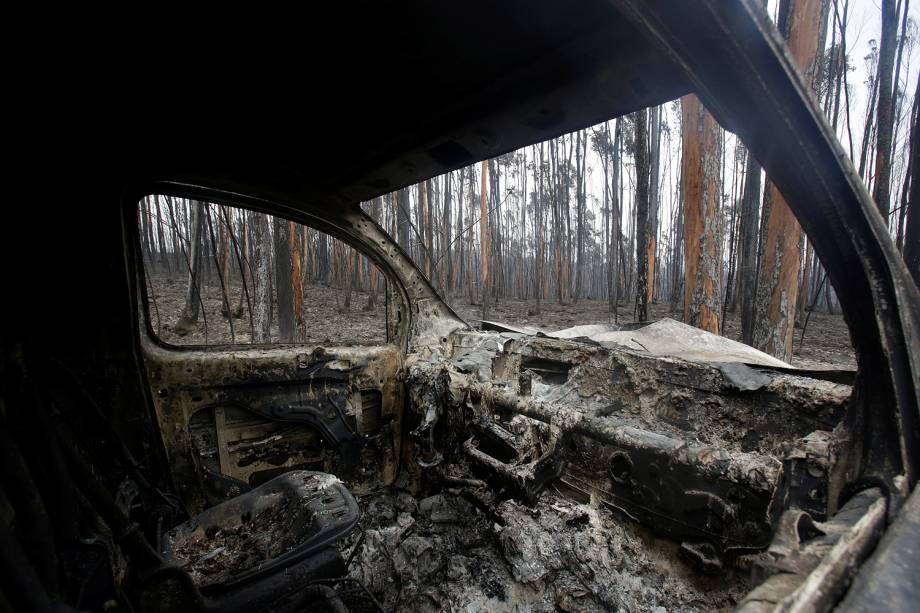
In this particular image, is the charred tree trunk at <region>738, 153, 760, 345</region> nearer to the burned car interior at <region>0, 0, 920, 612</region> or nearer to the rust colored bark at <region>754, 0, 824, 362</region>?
the rust colored bark at <region>754, 0, 824, 362</region>

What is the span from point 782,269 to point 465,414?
185 inches

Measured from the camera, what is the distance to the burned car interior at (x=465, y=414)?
88 cm

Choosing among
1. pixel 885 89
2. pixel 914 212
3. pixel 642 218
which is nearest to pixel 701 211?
pixel 642 218

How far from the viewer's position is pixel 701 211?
5.52 metres

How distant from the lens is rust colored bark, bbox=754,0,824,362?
179 inches

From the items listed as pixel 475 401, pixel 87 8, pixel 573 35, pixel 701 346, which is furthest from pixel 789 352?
pixel 87 8

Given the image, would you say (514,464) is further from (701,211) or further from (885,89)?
(885,89)

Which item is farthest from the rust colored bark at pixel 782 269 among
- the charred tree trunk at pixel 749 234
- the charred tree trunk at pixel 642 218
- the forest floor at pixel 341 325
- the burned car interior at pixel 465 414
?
the burned car interior at pixel 465 414

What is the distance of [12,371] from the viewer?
1.18 m

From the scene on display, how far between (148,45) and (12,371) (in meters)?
1.06

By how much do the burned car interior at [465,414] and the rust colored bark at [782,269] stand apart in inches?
126

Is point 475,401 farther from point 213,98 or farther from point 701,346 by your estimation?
point 213,98

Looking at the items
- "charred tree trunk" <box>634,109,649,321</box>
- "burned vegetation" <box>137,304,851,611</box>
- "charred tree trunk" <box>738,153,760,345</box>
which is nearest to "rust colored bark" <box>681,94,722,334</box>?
"charred tree trunk" <box>634,109,649,321</box>

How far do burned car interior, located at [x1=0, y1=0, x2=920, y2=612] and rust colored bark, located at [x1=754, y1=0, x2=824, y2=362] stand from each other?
320 cm
